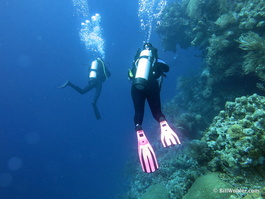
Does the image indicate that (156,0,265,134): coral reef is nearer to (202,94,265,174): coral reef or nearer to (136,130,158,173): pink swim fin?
(202,94,265,174): coral reef

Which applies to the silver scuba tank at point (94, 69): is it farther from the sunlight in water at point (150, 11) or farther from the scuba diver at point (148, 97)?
the sunlight in water at point (150, 11)

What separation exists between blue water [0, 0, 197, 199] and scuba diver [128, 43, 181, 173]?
33900 mm

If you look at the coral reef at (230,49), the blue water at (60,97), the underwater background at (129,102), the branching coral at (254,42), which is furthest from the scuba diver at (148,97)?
the blue water at (60,97)

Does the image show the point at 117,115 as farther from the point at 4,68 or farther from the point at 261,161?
the point at 261,161

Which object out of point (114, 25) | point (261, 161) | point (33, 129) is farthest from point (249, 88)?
point (33, 129)

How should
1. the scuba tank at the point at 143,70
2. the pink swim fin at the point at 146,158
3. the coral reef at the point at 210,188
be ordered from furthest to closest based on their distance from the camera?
the scuba tank at the point at 143,70 < the pink swim fin at the point at 146,158 < the coral reef at the point at 210,188

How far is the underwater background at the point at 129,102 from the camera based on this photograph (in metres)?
4.18

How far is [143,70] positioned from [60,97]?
3346 inches

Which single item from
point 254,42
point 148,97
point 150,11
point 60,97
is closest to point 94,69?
point 148,97

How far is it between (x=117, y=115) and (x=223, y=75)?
226 ft

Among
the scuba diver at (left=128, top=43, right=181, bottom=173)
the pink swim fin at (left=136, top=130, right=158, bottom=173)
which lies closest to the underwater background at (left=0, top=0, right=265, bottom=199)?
the scuba diver at (left=128, top=43, right=181, bottom=173)

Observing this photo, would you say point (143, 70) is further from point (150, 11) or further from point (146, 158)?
point (150, 11)

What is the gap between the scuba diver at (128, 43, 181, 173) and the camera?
151 inches

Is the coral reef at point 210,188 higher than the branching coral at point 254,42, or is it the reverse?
the branching coral at point 254,42
